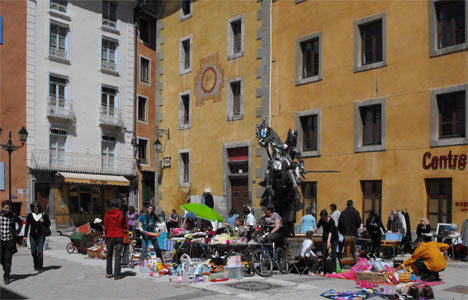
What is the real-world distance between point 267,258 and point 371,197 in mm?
8071

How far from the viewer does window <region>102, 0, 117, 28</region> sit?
32.3 m

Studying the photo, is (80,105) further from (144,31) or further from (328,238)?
(328,238)

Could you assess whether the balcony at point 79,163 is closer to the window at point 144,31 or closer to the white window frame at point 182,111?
the white window frame at point 182,111

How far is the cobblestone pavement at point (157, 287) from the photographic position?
941cm

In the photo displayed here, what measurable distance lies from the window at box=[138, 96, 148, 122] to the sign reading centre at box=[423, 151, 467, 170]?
2173 centimetres

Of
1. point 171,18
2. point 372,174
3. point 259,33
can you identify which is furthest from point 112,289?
point 171,18

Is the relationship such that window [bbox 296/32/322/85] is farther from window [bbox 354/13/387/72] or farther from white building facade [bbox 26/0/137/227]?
white building facade [bbox 26/0/137/227]

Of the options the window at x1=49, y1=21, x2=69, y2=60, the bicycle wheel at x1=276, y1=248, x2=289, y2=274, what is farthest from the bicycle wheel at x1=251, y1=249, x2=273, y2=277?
the window at x1=49, y1=21, x2=69, y2=60

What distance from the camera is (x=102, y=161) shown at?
31328mm

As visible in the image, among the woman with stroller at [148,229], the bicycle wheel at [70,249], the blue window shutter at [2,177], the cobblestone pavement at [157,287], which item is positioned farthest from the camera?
the blue window shutter at [2,177]

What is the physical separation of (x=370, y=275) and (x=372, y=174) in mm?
8010

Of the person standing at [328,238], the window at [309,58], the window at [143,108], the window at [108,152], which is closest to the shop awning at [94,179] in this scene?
the window at [108,152]

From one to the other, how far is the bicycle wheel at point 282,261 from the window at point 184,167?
49.4 feet

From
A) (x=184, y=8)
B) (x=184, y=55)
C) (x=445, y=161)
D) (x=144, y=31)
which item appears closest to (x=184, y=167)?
(x=184, y=55)
